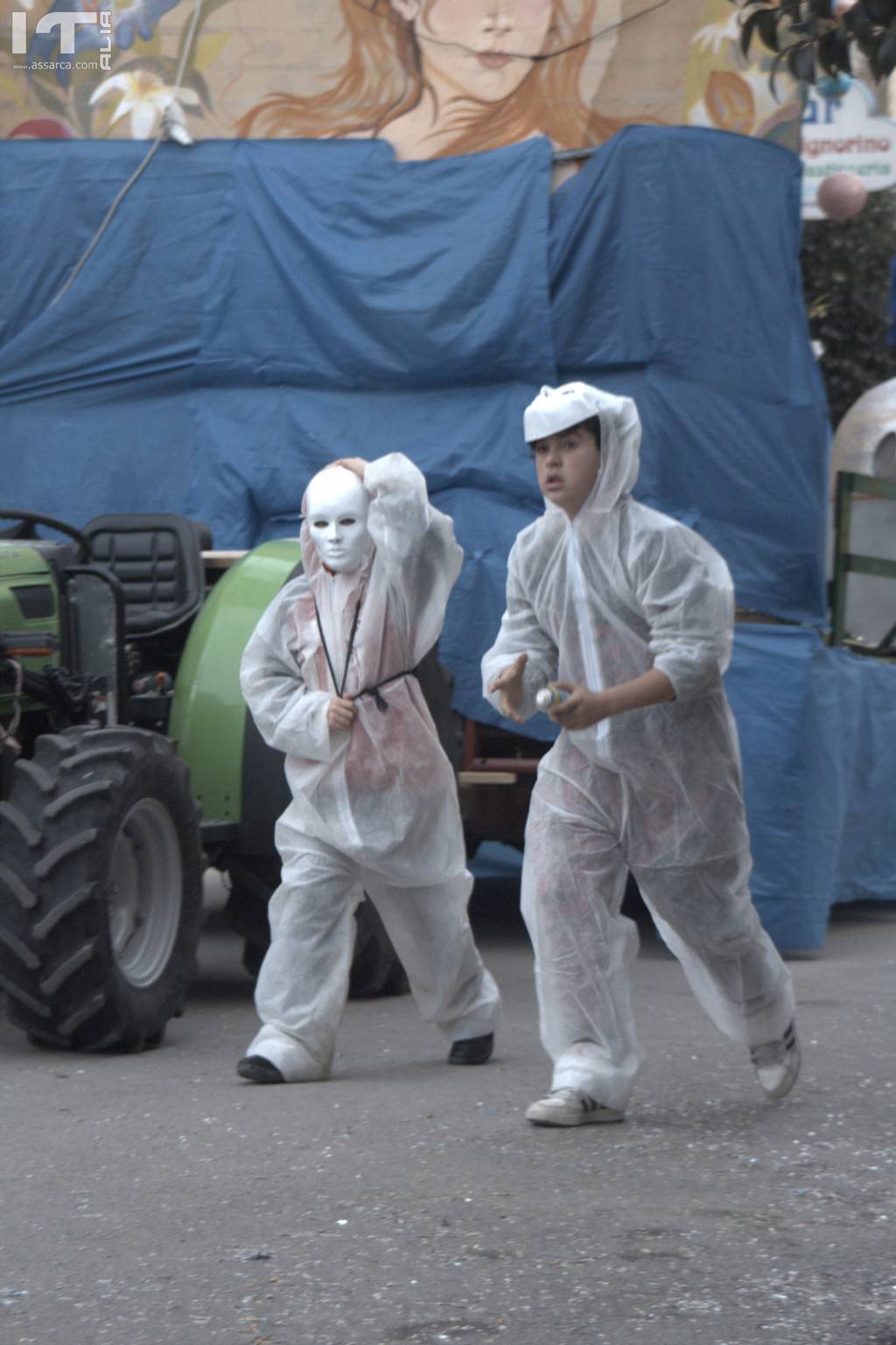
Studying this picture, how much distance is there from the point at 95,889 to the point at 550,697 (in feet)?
5.64

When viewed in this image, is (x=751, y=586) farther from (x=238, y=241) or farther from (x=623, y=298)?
(x=238, y=241)

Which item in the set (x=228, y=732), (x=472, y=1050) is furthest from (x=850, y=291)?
(x=472, y=1050)

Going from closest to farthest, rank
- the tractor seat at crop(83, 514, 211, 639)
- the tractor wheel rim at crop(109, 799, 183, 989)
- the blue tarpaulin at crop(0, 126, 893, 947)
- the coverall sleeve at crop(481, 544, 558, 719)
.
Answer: the coverall sleeve at crop(481, 544, 558, 719), the tractor wheel rim at crop(109, 799, 183, 989), the tractor seat at crop(83, 514, 211, 639), the blue tarpaulin at crop(0, 126, 893, 947)

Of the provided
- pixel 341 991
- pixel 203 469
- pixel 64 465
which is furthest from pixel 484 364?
pixel 341 991

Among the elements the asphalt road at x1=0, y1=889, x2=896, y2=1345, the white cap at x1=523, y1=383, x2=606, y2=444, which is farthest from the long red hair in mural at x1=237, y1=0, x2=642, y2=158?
the asphalt road at x1=0, y1=889, x2=896, y2=1345

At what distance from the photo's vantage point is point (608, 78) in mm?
9836

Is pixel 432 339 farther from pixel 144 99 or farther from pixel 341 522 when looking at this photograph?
pixel 341 522

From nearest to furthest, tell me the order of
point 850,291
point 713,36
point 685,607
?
point 685,607
point 713,36
point 850,291

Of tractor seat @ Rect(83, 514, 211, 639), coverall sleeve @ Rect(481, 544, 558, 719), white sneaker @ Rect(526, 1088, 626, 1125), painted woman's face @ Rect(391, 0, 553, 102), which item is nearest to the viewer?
white sneaker @ Rect(526, 1088, 626, 1125)

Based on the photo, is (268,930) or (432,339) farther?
(432,339)

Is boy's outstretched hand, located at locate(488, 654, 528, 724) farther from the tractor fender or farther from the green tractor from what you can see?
the tractor fender

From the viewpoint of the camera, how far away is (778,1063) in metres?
5.67

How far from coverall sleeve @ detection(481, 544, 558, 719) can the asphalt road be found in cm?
106

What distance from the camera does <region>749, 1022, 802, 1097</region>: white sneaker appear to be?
5.66 meters
